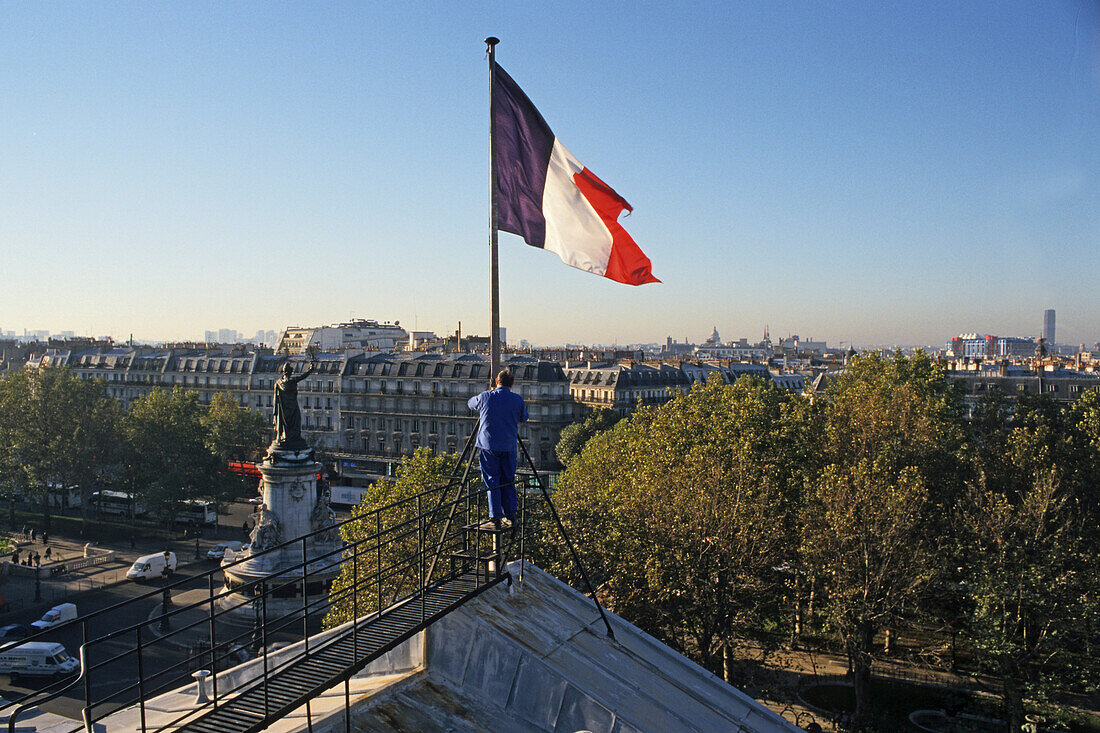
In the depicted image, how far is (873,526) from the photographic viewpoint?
20.2 meters

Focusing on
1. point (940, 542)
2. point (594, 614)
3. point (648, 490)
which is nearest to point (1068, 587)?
point (940, 542)

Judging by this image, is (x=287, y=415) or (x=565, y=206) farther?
(x=287, y=415)

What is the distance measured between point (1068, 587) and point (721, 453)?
29.5 ft

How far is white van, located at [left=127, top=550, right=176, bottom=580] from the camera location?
3716cm

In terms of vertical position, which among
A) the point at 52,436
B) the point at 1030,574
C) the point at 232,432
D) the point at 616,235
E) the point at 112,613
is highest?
the point at 616,235

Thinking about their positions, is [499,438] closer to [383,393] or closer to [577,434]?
[577,434]

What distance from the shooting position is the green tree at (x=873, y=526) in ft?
65.1

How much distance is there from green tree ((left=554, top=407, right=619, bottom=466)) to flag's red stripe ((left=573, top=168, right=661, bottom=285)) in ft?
138

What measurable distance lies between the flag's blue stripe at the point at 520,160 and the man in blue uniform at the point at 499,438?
102 inches

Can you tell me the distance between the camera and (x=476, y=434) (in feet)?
32.9

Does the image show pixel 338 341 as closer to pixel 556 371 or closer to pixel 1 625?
pixel 556 371

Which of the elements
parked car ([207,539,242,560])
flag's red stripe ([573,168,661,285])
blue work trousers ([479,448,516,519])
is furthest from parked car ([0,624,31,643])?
flag's red stripe ([573,168,661,285])

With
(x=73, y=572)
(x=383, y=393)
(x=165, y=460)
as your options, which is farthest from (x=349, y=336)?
(x=73, y=572)

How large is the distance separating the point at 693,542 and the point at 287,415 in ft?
42.9
